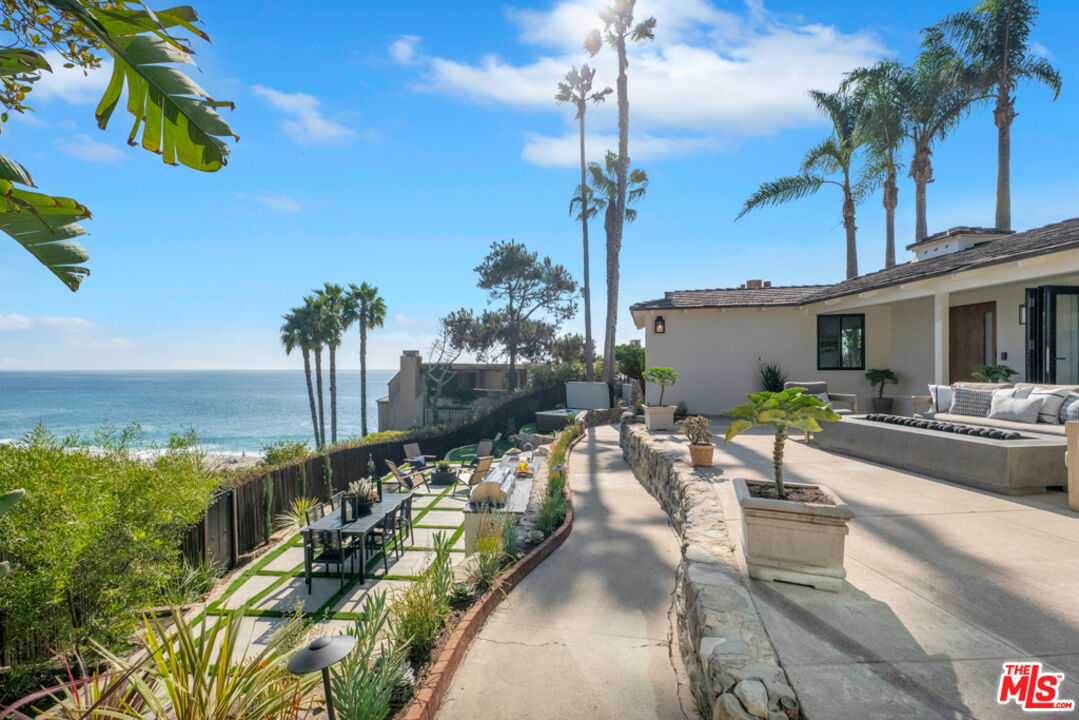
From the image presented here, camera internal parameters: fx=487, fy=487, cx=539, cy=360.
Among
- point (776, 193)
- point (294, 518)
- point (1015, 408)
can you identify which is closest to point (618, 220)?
point (776, 193)

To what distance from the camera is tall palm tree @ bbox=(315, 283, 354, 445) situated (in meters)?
29.8

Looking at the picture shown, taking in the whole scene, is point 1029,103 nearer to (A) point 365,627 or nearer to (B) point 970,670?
(B) point 970,670

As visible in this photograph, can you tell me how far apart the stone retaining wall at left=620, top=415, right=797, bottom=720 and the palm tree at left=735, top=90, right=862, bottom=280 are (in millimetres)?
15451

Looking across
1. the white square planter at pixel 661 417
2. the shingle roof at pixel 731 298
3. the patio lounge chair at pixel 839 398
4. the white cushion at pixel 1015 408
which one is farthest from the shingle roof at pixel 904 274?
the white square planter at pixel 661 417

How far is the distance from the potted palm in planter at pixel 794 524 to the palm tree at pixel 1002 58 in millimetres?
18934

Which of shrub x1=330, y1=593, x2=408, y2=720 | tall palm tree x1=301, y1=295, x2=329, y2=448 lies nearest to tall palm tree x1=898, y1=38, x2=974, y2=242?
shrub x1=330, y1=593, x2=408, y2=720

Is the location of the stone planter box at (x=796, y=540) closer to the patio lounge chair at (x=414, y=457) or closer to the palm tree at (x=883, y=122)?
the patio lounge chair at (x=414, y=457)

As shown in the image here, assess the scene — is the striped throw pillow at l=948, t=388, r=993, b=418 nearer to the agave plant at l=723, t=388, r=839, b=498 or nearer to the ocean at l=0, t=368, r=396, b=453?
the agave plant at l=723, t=388, r=839, b=498

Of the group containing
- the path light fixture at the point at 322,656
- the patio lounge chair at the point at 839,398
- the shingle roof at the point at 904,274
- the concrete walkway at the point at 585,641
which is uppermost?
the shingle roof at the point at 904,274

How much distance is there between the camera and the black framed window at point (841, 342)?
1368cm

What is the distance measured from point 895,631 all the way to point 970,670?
380 millimetres

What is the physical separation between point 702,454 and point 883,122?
18.1 metres

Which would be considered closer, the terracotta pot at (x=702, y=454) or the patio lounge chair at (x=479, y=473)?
the terracotta pot at (x=702, y=454)

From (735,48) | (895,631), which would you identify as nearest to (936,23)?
(735,48)
